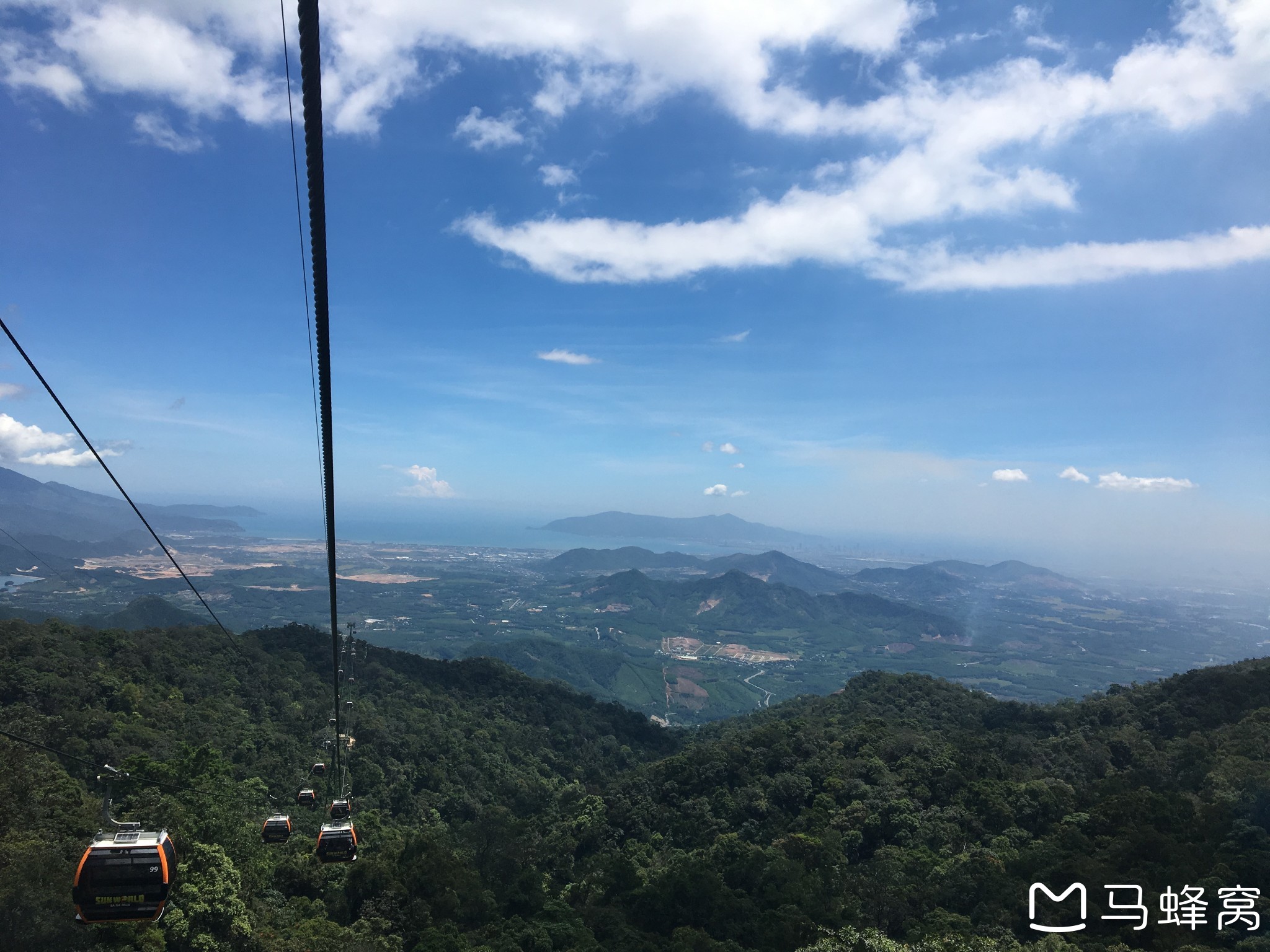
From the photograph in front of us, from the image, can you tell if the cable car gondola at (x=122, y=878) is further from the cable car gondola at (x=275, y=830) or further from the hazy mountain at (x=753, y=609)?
the hazy mountain at (x=753, y=609)

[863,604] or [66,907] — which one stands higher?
[66,907]

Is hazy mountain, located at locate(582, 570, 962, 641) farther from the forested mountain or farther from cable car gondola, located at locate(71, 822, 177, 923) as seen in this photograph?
cable car gondola, located at locate(71, 822, 177, 923)

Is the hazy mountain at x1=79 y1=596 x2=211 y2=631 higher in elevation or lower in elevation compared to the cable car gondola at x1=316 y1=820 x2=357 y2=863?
lower

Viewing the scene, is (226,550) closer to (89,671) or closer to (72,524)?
(72,524)

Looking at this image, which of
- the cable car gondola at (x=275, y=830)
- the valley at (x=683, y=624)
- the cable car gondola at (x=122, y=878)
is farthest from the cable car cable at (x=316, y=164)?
the valley at (x=683, y=624)

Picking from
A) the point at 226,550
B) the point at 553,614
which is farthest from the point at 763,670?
the point at 226,550

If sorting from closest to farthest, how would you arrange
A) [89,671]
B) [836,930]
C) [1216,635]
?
[836,930] → [89,671] → [1216,635]

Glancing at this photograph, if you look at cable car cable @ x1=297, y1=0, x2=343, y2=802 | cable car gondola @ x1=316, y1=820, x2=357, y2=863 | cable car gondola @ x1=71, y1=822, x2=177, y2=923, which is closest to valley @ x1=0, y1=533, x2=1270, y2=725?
cable car gondola @ x1=316, y1=820, x2=357, y2=863
